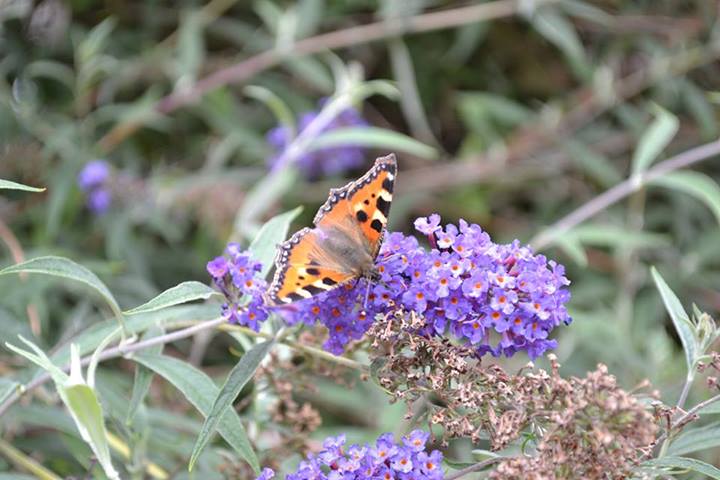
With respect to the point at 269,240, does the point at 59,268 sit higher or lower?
lower

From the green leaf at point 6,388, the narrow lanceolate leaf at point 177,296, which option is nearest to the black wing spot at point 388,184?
the narrow lanceolate leaf at point 177,296

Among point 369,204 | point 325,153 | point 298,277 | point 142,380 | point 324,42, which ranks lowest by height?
point 142,380

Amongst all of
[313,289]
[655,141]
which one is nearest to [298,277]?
[313,289]

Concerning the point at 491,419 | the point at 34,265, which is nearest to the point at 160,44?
the point at 34,265

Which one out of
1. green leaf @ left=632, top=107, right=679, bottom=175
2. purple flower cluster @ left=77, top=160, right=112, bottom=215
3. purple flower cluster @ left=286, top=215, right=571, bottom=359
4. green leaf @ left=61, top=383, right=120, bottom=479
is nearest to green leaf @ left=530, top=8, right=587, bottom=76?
green leaf @ left=632, top=107, right=679, bottom=175

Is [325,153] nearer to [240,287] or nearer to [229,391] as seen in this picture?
[240,287]

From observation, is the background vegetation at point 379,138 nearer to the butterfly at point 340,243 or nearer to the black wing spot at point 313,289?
the butterfly at point 340,243
